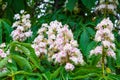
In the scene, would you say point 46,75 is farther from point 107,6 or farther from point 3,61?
point 107,6

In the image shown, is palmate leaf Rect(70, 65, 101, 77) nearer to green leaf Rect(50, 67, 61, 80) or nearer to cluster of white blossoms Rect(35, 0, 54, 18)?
green leaf Rect(50, 67, 61, 80)

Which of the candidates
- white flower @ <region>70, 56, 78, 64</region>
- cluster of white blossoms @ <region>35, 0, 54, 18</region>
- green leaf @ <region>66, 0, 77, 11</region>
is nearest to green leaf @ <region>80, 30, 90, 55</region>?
green leaf @ <region>66, 0, 77, 11</region>

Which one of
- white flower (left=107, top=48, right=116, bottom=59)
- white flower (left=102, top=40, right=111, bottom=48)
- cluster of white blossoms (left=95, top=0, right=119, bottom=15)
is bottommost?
white flower (left=107, top=48, right=116, bottom=59)

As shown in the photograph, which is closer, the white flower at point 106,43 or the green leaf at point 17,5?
the white flower at point 106,43

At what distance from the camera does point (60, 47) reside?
6.40ft

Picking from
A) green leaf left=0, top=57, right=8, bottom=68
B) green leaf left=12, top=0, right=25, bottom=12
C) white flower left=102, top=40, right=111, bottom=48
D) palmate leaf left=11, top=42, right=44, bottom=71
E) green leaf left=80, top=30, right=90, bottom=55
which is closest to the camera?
green leaf left=0, top=57, right=8, bottom=68

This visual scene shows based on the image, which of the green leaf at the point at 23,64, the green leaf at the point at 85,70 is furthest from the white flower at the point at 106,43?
the green leaf at the point at 23,64

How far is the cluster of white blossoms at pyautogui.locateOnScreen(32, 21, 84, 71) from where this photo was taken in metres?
1.93

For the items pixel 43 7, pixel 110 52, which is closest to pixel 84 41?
pixel 110 52

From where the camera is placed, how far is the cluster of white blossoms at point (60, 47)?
1930 millimetres

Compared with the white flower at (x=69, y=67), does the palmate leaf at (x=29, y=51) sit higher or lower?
higher

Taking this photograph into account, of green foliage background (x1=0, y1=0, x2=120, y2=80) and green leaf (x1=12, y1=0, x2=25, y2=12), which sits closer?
green foliage background (x1=0, y1=0, x2=120, y2=80)

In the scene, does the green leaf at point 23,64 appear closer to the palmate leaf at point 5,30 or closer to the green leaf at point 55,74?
the green leaf at point 55,74

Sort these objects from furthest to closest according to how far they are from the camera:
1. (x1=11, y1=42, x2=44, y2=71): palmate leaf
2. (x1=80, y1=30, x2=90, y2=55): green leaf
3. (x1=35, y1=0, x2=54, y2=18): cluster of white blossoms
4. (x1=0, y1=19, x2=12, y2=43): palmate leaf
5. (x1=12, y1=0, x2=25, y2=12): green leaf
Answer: (x1=35, y1=0, x2=54, y2=18): cluster of white blossoms → (x1=12, y1=0, x2=25, y2=12): green leaf → (x1=0, y1=19, x2=12, y2=43): palmate leaf → (x1=80, y1=30, x2=90, y2=55): green leaf → (x1=11, y1=42, x2=44, y2=71): palmate leaf
